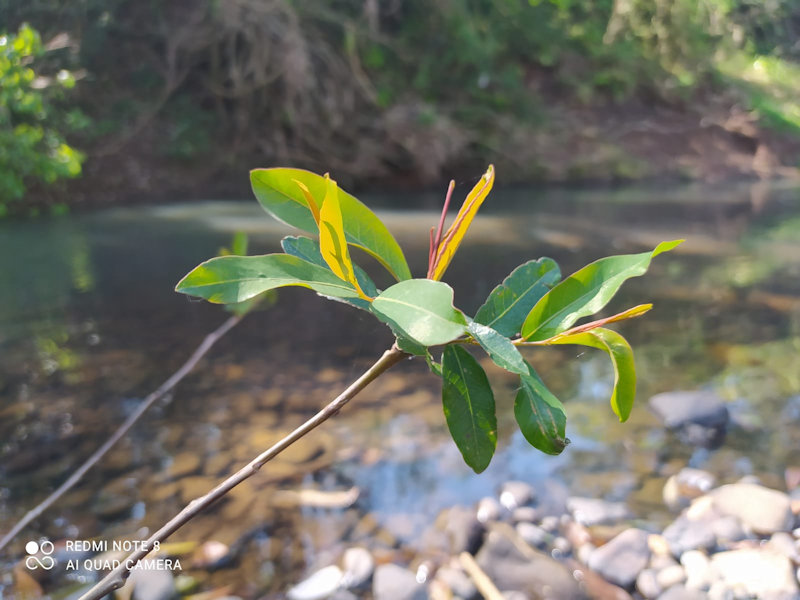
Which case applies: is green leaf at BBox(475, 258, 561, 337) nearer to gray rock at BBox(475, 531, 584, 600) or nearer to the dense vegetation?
gray rock at BBox(475, 531, 584, 600)

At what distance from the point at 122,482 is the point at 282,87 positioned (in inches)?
313

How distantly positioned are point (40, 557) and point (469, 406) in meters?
1.68

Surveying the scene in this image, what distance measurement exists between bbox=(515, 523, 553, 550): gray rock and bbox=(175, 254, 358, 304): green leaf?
1542 mm

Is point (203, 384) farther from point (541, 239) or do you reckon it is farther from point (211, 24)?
point (211, 24)

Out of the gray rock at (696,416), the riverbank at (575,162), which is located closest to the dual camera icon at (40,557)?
the gray rock at (696,416)

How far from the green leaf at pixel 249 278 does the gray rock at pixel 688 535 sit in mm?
1702

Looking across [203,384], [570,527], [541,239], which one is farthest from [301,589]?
[541,239]

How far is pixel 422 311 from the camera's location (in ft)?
1.21

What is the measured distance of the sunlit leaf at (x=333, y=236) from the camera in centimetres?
38

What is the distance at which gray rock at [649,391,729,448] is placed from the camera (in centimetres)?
227

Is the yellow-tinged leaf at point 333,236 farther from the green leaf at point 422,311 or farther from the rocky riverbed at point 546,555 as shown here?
the rocky riverbed at point 546,555

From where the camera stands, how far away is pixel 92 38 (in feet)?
27.1

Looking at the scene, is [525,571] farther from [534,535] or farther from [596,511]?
[596,511]

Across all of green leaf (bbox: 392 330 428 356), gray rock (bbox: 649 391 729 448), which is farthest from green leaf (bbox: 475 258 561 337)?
gray rock (bbox: 649 391 729 448)
